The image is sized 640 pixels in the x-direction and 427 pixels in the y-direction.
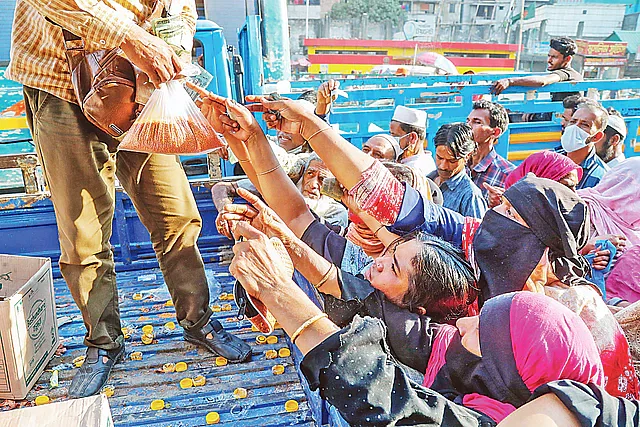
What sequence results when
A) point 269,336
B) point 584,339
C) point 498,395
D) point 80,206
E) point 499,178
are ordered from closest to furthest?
point 584,339, point 498,395, point 80,206, point 269,336, point 499,178

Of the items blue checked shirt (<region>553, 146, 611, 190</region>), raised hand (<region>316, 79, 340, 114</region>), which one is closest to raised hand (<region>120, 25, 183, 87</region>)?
raised hand (<region>316, 79, 340, 114</region>)

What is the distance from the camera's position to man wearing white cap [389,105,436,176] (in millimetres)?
4148

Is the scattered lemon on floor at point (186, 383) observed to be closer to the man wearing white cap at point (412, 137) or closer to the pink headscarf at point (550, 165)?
the pink headscarf at point (550, 165)

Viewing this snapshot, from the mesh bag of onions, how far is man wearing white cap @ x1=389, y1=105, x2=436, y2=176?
2341 mm

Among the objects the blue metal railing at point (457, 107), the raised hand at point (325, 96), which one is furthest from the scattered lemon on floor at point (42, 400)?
the blue metal railing at point (457, 107)

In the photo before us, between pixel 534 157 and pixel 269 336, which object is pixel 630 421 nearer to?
pixel 269 336

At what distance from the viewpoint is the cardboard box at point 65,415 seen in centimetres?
138

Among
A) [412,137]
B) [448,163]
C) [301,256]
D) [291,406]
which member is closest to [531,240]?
[301,256]

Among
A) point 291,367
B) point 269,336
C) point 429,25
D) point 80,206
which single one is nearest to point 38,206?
point 80,206

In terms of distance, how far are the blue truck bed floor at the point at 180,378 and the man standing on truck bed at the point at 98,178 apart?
0.30 feet

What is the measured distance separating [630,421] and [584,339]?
0.75 feet

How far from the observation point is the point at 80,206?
86.0 inches

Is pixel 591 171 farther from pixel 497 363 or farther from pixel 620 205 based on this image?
pixel 497 363

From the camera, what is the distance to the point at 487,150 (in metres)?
4.29
